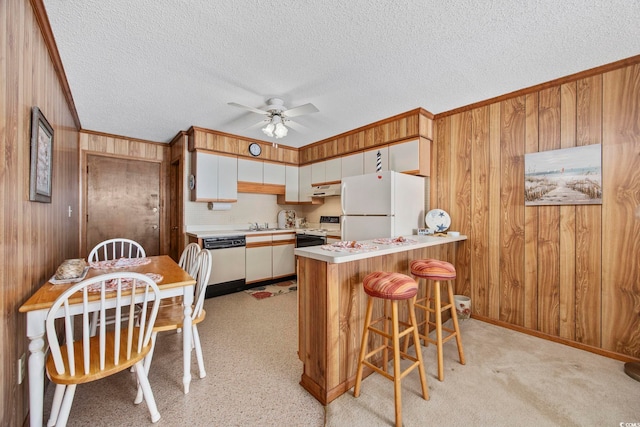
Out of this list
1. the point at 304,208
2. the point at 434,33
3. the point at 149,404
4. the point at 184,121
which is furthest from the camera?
the point at 304,208

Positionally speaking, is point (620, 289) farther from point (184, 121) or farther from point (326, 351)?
Answer: point (184, 121)

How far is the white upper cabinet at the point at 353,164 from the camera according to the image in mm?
3854

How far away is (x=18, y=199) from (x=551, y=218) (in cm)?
382

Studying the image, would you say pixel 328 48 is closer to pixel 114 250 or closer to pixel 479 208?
pixel 479 208

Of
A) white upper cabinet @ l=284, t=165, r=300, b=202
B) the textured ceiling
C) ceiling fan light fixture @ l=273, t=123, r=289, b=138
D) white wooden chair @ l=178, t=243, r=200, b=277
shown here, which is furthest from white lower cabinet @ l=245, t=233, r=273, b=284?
the textured ceiling

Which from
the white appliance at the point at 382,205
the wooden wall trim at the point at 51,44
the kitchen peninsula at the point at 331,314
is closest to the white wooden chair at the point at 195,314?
the kitchen peninsula at the point at 331,314

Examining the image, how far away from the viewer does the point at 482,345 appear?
2.36 meters

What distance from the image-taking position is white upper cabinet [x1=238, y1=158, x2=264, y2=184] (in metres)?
4.31

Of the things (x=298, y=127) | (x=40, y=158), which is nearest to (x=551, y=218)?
(x=298, y=127)

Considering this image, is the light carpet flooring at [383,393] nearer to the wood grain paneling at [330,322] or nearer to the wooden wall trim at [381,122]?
the wood grain paneling at [330,322]

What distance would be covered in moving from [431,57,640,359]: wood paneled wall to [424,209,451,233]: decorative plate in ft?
0.34

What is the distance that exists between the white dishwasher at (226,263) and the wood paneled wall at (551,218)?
2.87 meters

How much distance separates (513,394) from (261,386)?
1.66 m

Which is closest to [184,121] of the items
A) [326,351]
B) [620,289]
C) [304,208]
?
[304,208]
